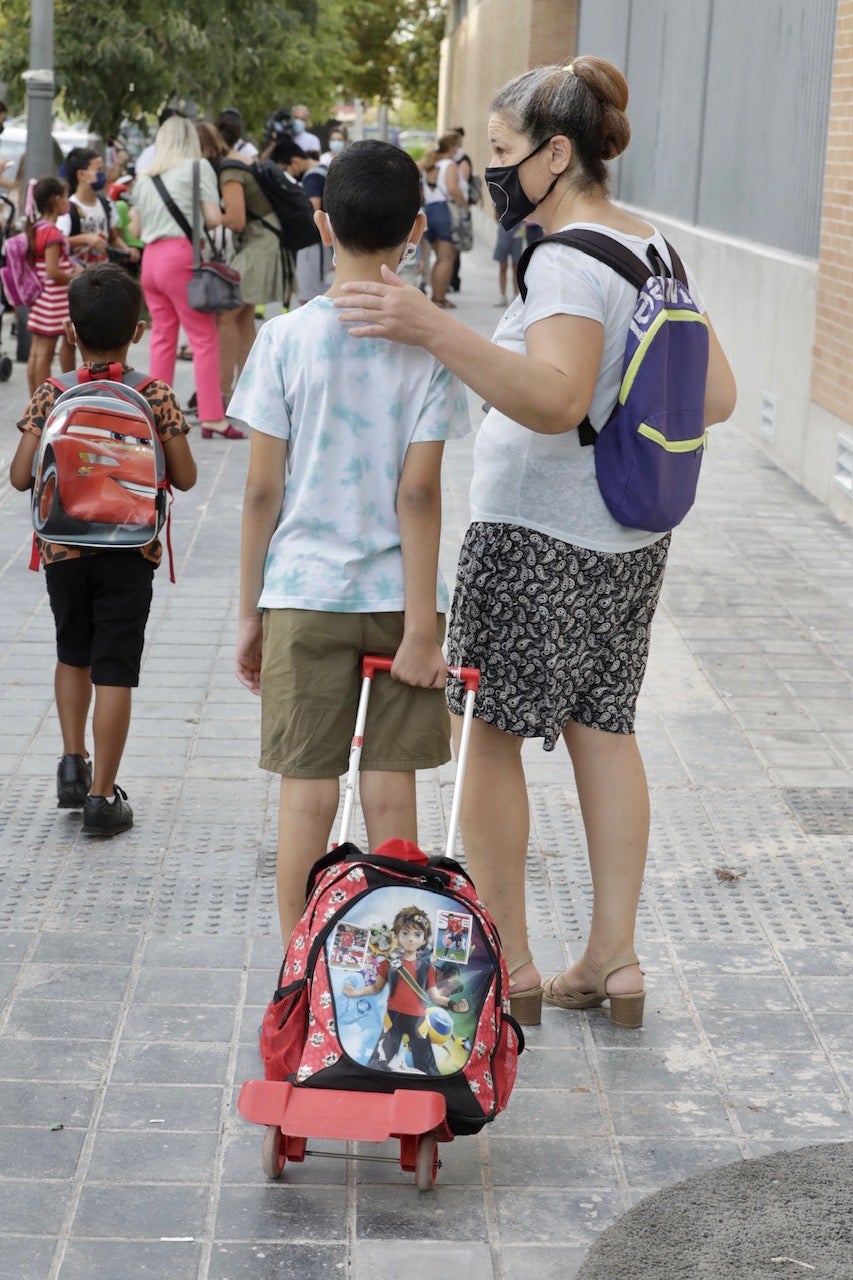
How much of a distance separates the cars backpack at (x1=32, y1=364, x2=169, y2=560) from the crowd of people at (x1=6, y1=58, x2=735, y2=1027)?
50.0 inches

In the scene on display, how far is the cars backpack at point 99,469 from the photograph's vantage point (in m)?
4.86

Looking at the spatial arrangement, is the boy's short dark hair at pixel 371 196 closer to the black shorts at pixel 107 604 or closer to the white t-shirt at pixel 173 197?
the black shorts at pixel 107 604

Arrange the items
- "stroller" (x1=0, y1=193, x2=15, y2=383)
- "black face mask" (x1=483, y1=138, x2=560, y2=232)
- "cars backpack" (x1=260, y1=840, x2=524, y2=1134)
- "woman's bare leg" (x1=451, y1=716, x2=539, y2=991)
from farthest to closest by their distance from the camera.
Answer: "stroller" (x1=0, y1=193, x2=15, y2=383) < "woman's bare leg" (x1=451, y1=716, x2=539, y2=991) < "black face mask" (x1=483, y1=138, x2=560, y2=232) < "cars backpack" (x1=260, y1=840, x2=524, y2=1134)

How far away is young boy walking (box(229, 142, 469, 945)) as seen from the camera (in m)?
3.43

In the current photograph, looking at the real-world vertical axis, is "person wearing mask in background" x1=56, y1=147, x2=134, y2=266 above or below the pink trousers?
above

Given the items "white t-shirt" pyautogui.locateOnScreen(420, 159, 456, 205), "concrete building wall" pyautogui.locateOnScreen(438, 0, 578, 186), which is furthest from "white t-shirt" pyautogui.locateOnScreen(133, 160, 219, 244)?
"white t-shirt" pyautogui.locateOnScreen(420, 159, 456, 205)

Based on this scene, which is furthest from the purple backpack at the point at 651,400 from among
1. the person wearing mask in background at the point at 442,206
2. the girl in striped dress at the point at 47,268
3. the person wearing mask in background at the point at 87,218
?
the person wearing mask in background at the point at 442,206

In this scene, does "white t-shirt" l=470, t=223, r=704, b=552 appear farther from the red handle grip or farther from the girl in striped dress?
the girl in striped dress

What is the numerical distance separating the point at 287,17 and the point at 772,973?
19.7 metres

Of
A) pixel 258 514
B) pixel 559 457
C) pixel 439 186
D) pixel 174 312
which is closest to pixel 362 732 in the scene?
pixel 258 514

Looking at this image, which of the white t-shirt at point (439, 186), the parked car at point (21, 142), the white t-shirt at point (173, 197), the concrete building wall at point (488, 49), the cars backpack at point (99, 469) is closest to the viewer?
the cars backpack at point (99, 469)

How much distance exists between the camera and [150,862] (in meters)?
4.97

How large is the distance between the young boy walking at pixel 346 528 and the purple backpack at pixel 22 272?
8.89 metres

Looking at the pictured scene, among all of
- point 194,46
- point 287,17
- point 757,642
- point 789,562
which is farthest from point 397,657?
point 287,17
